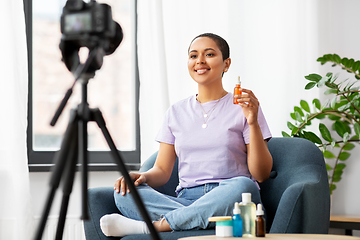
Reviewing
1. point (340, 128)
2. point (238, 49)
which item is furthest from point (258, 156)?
point (238, 49)

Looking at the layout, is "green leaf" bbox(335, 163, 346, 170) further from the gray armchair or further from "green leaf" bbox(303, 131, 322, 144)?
the gray armchair

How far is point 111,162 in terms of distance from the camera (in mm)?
2684

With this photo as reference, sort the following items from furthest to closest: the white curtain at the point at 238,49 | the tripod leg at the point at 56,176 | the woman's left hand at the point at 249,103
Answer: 1. the white curtain at the point at 238,49
2. the woman's left hand at the point at 249,103
3. the tripod leg at the point at 56,176

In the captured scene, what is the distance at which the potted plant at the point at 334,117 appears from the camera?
7.31 ft

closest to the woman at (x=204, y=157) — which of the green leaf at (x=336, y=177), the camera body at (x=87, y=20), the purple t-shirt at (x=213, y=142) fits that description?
the purple t-shirt at (x=213, y=142)

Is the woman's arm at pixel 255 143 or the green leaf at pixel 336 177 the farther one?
the green leaf at pixel 336 177

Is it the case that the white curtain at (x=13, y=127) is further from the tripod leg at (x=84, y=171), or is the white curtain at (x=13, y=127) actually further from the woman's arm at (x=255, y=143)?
the tripod leg at (x=84, y=171)

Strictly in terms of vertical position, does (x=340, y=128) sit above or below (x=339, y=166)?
above

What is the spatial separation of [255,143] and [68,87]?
5.04ft

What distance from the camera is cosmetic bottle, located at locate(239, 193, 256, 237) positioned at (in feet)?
3.92

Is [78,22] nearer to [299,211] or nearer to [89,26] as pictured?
[89,26]

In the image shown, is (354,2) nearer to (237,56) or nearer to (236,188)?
(237,56)

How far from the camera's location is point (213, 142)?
5.61 feet

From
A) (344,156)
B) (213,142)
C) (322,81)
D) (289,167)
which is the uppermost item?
(322,81)
